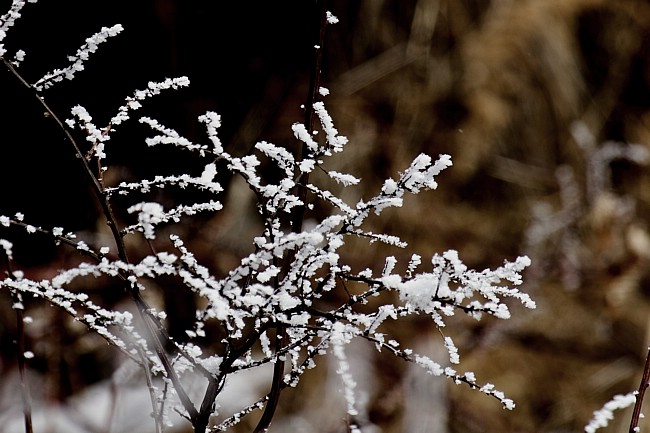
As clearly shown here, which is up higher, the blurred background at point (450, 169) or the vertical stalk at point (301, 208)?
Answer: the blurred background at point (450, 169)

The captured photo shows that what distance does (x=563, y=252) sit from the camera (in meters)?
1.75

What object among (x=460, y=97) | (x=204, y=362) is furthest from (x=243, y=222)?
(x=204, y=362)

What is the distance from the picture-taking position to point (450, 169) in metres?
1.84

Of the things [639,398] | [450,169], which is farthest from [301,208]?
[450,169]

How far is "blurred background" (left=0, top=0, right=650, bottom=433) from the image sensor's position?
→ 1.27 meters

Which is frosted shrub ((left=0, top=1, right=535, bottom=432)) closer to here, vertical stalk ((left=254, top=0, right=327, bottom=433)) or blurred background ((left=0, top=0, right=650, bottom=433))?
vertical stalk ((left=254, top=0, right=327, bottom=433))

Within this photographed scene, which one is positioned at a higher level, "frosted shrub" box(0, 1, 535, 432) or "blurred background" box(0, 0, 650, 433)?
"blurred background" box(0, 0, 650, 433)

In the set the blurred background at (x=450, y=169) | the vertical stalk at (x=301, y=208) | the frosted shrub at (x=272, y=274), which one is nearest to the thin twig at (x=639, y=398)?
the frosted shrub at (x=272, y=274)

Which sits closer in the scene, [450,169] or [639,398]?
[639,398]

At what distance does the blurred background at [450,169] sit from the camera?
1.27 m

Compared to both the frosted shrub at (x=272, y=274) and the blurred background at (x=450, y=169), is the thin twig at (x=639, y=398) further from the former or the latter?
the blurred background at (x=450, y=169)

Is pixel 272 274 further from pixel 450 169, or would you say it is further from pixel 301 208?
pixel 450 169

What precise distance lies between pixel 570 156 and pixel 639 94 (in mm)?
312

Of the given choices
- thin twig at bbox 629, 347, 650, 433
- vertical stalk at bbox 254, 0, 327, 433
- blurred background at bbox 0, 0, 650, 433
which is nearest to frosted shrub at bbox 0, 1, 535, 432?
vertical stalk at bbox 254, 0, 327, 433
